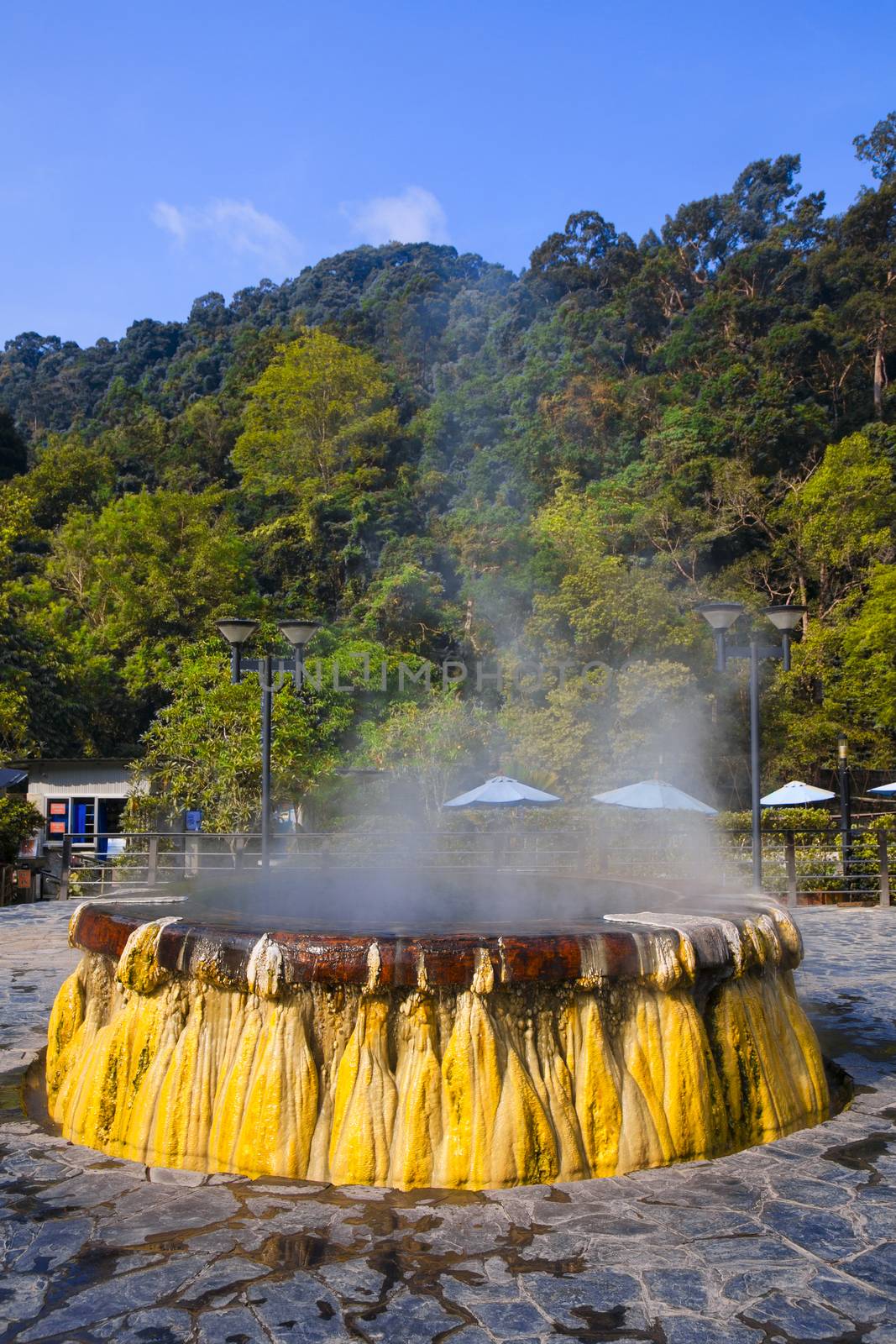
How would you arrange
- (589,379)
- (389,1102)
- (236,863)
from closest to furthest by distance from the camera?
(389,1102) < (236,863) < (589,379)

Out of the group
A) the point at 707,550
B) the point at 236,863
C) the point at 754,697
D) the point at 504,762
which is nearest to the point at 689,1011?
the point at 754,697

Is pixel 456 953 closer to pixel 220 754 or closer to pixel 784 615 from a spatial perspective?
pixel 784 615

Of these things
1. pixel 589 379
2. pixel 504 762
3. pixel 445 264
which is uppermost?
pixel 445 264

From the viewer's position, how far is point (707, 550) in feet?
99.6

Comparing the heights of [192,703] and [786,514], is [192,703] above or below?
below

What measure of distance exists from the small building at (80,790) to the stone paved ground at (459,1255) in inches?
657

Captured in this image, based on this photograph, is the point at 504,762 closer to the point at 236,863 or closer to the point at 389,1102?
the point at 236,863

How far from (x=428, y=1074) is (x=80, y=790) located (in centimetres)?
1805

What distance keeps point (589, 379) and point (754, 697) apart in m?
30.6

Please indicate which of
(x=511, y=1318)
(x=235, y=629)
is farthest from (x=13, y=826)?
(x=511, y=1318)

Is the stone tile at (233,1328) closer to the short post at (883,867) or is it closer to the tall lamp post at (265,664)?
the tall lamp post at (265,664)

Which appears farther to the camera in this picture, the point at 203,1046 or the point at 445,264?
the point at 445,264

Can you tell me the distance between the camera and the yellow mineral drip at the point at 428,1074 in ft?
12.6

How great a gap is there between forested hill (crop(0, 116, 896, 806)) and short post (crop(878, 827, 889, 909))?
8902mm
